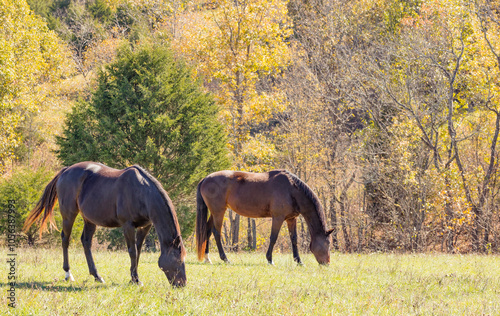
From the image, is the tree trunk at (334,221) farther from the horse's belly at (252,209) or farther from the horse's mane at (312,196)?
the horse's mane at (312,196)

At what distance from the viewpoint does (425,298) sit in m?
7.21

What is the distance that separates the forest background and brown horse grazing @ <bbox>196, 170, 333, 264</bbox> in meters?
6.24

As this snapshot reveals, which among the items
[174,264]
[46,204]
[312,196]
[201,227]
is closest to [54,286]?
[174,264]

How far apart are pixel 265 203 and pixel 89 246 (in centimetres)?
475

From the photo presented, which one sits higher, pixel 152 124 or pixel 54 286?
pixel 152 124

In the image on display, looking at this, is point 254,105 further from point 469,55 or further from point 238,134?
point 469,55

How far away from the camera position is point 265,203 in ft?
39.0

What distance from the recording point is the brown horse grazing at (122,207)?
24.2ft

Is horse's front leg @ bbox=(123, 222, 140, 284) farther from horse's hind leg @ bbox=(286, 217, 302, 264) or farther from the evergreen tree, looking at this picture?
the evergreen tree

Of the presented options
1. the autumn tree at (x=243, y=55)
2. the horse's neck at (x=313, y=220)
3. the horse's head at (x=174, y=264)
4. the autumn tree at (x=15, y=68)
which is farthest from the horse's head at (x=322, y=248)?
the autumn tree at (x=15, y=68)

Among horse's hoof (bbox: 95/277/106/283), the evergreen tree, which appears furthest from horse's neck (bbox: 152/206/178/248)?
the evergreen tree

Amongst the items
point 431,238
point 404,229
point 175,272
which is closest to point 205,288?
point 175,272

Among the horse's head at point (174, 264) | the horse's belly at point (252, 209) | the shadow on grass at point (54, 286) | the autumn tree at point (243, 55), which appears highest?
the autumn tree at point (243, 55)

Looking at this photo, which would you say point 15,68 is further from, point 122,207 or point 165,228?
point 165,228
